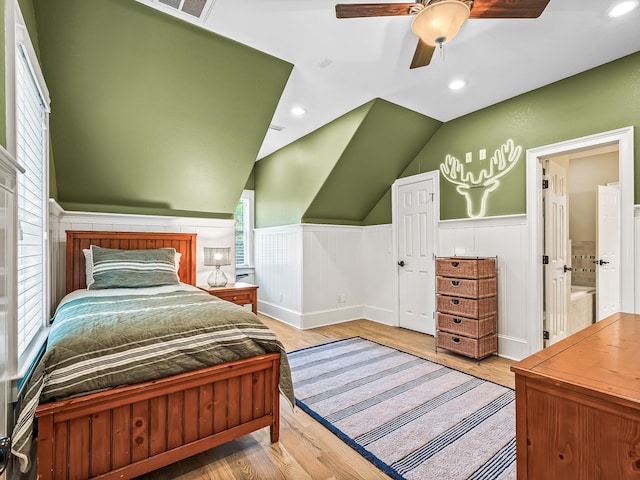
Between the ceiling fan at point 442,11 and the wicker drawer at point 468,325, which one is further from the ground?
the ceiling fan at point 442,11

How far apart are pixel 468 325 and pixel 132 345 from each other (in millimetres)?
2919

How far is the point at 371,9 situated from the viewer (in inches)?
68.2

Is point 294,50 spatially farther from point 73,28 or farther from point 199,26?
point 73,28

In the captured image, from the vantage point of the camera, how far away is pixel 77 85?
254 cm

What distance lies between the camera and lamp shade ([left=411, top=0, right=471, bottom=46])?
1.64 metres

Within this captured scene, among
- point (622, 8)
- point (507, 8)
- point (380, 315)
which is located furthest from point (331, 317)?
point (622, 8)

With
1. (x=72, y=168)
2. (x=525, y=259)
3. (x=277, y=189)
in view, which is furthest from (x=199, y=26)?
(x=525, y=259)

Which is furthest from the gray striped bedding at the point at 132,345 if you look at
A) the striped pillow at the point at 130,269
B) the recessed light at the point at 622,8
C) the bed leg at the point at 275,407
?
the recessed light at the point at 622,8

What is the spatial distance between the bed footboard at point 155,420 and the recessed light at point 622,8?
308 centimetres

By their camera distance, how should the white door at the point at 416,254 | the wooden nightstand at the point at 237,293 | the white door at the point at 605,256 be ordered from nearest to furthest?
the wooden nightstand at the point at 237,293 < the white door at the point at 605,256 < the white door at the point at 416,254

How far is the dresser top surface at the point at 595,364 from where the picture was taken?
82 cm

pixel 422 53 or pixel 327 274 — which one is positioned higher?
pixel 422 53

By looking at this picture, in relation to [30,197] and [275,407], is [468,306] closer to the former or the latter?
[275,407]

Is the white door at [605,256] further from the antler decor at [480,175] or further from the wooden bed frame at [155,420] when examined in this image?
the wooden bed frame at [155,420]
